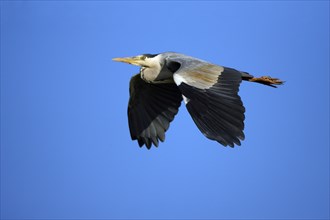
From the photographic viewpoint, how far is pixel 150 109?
12.3 m

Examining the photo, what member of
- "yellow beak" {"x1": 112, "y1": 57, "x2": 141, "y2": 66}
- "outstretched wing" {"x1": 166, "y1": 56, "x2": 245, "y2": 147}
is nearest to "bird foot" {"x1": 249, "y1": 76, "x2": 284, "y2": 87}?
"outstretched wing" {"x1": 166, "y1": 56, "x2": 245, "y2": 147}

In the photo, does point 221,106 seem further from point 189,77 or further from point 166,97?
point 166,97

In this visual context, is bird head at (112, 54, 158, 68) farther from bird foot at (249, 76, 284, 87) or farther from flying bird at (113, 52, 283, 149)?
bird foot at (249, 76, 284, 87)

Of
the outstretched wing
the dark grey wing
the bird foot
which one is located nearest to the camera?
the outstretched wing

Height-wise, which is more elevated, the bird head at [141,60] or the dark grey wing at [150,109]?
the bird head at [141,60]

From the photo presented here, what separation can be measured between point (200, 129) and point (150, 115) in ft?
12.1

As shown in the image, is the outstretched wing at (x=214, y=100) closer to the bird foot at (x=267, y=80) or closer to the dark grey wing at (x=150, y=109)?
the bird foot at (x=267, y=80)

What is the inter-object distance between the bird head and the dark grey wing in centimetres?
A: 50

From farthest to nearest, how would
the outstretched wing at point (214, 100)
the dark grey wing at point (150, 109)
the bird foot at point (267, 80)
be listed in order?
the dark grey wing at point (150, 109)
the bird foot at point (267, 80)
the outstretched wing at point (214, 100)

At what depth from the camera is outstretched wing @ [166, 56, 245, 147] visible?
28.6ft

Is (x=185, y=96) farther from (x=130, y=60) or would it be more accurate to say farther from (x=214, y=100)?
(x=130, y=60)

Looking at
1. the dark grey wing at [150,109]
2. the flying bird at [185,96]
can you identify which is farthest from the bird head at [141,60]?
the dark grey wing at [150,109]

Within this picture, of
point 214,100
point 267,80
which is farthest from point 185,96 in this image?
point 267,80

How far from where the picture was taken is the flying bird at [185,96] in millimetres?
8812
